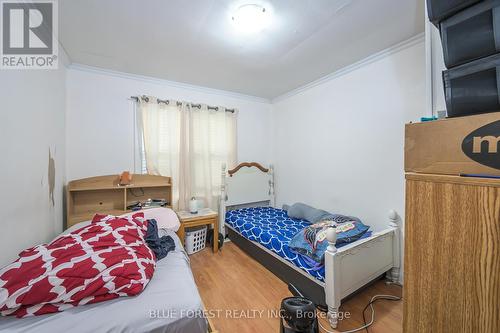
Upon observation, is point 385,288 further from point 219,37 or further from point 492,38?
point 219,37

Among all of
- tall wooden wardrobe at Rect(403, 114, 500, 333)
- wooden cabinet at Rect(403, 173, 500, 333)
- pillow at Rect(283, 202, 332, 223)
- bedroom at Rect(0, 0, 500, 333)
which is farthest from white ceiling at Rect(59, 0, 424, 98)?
pillow at Rect(283, 202, 332, 223)

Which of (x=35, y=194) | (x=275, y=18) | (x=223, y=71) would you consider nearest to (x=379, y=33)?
(x=275, y=18)

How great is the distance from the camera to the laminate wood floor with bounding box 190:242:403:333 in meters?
1.59

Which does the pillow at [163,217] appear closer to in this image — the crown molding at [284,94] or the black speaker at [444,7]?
the crown molding at [284,94]

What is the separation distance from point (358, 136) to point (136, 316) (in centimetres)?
255

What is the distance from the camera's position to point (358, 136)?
2406mm

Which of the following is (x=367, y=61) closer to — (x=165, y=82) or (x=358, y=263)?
(x=358, y=263)

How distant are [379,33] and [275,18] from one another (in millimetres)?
969

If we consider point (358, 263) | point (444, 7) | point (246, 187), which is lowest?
point (358, 263)

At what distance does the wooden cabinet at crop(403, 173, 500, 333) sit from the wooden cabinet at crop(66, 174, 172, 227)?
2612 mm

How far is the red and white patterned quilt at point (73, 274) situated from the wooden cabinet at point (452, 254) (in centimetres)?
126

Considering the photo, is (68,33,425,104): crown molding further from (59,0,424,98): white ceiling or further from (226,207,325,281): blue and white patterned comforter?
(226,207,325,281): blue and white patterned comforter

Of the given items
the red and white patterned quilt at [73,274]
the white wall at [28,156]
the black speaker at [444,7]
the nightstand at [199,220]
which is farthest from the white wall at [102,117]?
the black speaker at [444,7]


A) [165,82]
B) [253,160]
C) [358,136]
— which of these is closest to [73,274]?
[165,82]
